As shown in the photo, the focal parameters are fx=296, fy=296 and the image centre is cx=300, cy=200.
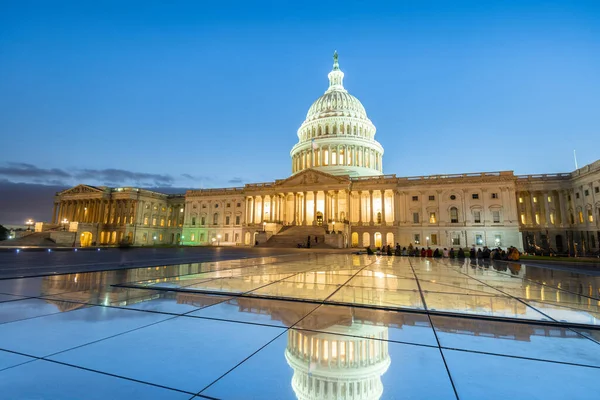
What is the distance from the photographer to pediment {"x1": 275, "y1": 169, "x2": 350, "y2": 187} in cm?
6038

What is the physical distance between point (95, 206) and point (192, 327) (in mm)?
98762

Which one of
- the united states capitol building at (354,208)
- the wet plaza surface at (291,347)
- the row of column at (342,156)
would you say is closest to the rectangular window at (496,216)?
the united states capitol building at (354,208)

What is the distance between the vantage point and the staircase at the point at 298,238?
48.1 meters

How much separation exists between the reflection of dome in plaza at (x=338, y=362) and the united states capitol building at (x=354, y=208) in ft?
144

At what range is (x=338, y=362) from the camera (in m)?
2.94

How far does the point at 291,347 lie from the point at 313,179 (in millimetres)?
59178

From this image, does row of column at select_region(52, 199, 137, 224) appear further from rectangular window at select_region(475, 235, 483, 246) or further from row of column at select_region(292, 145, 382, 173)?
rectangular window at select_region(475, 235, 483, 246)

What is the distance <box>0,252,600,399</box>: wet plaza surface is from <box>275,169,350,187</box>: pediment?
5488cm

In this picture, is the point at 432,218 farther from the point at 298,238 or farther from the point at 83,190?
the point at 83,190

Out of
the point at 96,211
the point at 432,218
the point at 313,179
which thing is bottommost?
the point at 432,218

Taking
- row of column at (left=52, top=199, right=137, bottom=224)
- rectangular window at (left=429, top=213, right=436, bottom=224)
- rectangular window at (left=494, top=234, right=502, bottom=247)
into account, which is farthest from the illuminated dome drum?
row of column at (left=52, top=199, right=137, bottom=224)

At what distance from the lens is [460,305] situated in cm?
540

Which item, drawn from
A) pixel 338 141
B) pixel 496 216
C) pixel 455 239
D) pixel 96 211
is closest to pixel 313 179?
pixel 338 141

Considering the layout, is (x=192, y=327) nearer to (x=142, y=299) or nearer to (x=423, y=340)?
(x=142, y=299)
